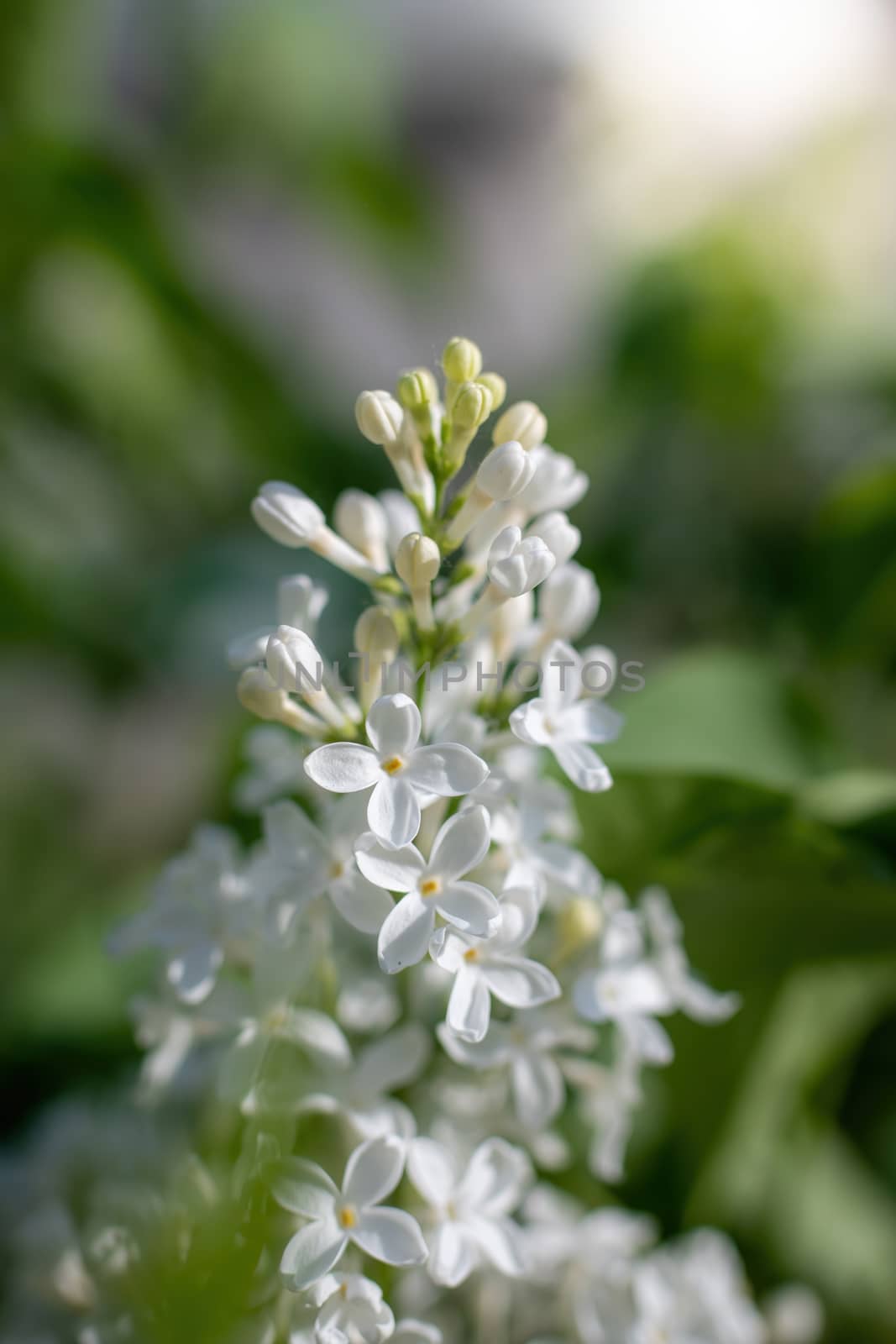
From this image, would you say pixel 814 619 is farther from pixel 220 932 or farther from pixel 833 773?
pixel 220 932

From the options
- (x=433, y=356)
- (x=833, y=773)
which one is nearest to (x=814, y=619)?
(x=833, y=773)

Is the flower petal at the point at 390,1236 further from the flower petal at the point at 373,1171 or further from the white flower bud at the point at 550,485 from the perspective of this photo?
the white flower bud at the point at 550,485

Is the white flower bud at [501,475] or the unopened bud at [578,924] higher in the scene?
the white flower bud at [501,475]

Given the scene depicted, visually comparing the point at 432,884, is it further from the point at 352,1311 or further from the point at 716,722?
A: the point at 716,722

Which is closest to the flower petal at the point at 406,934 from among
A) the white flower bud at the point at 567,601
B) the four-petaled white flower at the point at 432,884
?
the four-petaled white flower at the point at 432,884

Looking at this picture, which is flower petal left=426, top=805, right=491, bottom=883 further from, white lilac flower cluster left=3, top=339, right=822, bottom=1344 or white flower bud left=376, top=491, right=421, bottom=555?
white flower bud left=376, top=491, right=421, bottom=555

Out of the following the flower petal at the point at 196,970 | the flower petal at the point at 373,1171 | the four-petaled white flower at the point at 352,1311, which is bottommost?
the four-petaled white flower at the point at 352,1311

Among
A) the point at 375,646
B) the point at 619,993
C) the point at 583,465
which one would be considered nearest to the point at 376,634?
the point at 375,646
